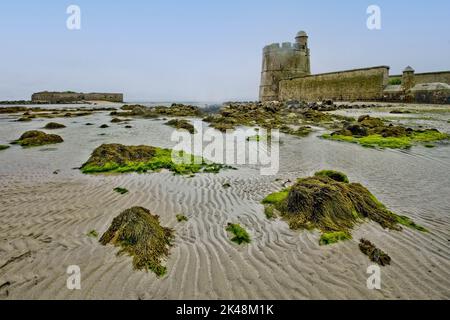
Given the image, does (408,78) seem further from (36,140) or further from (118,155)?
(36,140)

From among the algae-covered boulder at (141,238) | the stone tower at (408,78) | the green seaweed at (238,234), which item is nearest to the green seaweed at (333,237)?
the green seaweed at (238,234)

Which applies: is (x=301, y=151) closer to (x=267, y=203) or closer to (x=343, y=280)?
(x=267, y=203)

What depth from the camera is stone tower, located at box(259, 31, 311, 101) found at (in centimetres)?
4003

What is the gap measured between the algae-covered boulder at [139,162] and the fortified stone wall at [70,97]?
81364 mm

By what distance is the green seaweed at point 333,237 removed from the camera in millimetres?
3455

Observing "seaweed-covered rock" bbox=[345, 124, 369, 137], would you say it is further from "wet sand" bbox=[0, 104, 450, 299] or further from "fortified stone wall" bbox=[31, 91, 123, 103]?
"fortified stone wall" bbox=[31, 91, 123, 103]

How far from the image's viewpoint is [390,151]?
8.89 meters

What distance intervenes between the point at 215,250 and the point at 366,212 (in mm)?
2440

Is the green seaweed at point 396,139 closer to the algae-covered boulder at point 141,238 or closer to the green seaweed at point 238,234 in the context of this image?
the green seaweed at point 238,234

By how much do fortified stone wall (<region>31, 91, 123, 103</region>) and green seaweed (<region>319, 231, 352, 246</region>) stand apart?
8748 cm

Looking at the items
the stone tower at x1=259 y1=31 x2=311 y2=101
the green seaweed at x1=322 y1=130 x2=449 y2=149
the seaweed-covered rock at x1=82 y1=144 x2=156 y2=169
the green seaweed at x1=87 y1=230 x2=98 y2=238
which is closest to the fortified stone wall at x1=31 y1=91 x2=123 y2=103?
the stone tower at x1=259 y1=31 x2=311 y2=101

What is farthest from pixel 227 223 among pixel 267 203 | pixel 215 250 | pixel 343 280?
pixel 343 280

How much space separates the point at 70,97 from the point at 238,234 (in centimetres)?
9386
